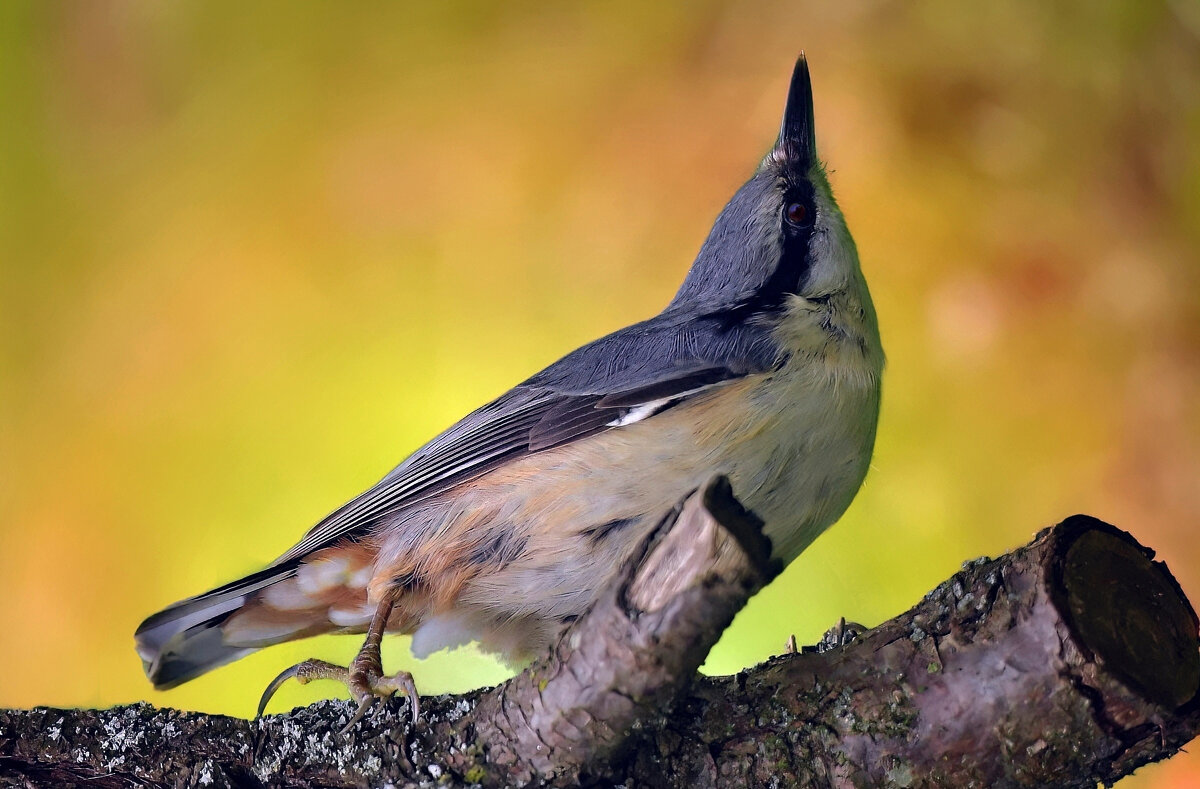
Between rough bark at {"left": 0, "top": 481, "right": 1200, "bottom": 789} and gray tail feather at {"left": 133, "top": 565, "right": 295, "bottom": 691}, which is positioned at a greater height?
gray tail feather at {"left": 133, "top": 565, "right": 295, "bottom": 691}

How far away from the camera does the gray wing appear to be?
175 cm

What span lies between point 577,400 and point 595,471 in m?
0.20

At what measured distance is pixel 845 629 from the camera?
1.73 m

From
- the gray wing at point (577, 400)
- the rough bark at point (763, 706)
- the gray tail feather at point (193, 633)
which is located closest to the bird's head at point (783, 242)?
the gray wing at point (577, 400)

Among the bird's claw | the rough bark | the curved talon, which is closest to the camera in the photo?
the rough bark

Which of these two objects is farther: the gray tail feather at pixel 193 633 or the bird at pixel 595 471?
the gray tail feather at pixel 193 633

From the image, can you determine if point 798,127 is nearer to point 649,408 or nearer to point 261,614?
point 649,408

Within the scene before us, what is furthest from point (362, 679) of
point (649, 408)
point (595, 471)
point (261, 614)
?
point (649, 408)

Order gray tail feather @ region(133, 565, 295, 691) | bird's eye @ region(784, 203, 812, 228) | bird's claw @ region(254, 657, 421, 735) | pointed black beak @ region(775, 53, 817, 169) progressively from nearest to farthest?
bird's claw @ region(254, 657, 421, 735), gray tail feather @ region(133, 565, 295, 691), bird's eye @ region(784, 203, 812, 228), pointed black beak @ region(775, 53, 817, 169)

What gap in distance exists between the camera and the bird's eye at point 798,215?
80.4 inches

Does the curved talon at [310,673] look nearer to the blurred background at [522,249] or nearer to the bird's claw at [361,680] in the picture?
the bird's claw at [361,680]

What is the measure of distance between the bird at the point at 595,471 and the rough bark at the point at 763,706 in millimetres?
173

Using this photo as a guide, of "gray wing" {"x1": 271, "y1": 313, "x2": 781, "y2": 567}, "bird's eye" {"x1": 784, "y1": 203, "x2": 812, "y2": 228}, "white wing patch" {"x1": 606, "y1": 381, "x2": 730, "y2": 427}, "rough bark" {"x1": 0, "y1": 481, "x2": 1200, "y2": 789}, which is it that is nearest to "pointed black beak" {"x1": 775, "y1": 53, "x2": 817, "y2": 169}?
"bird's eye" {"x1": 784, "y1": 203, "x2": 812, "y2": 228}

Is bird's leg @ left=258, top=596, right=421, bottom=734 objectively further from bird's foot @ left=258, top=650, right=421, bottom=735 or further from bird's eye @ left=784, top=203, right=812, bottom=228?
bird's eye @ left=784, top=203, right=812, bottom=228
